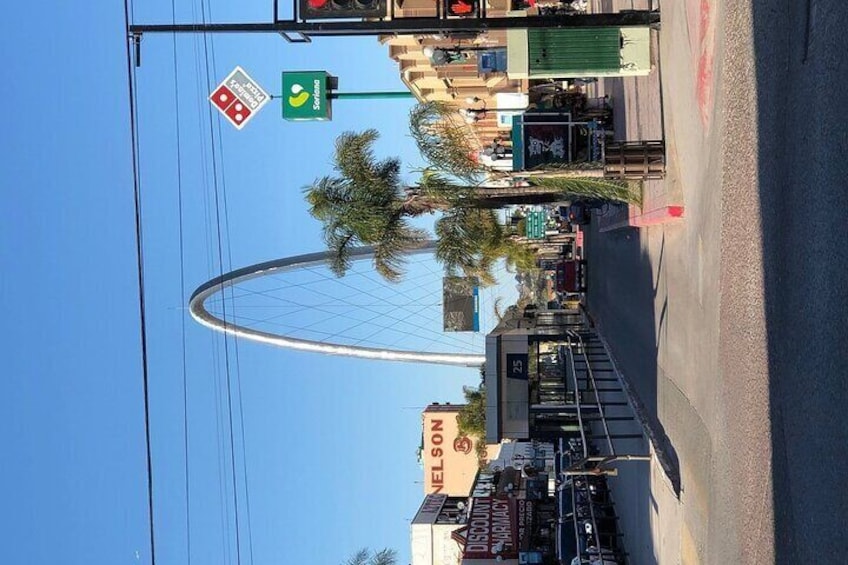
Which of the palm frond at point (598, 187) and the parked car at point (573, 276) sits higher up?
the palm frond at point (598, 187)

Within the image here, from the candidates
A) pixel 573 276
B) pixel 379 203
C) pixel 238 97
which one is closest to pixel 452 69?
pixel 573 276

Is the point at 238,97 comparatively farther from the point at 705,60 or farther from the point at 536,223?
the point at 536,223

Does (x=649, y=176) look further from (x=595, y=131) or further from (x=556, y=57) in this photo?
(x=595, y=131)

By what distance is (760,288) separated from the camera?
1091 cm

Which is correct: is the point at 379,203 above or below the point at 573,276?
above

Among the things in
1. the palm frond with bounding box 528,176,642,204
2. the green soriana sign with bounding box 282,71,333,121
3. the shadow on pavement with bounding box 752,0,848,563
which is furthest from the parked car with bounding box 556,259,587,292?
the shadow on pavement with bounding box 752,0,848,563

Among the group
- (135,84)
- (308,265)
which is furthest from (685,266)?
(308,265)

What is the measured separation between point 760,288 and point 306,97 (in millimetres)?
16281

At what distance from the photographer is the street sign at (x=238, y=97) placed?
22781 millimetres

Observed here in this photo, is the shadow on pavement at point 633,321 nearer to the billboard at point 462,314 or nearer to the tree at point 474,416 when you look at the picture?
the tree at point 474,416

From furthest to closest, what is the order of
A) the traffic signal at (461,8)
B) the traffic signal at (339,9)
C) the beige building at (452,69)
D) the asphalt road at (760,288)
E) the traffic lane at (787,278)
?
1. the beige building at (452,69)
2. the traffic signal at (461,8)
3. the traffic signal at (339,9)
4. the asphalt road at (760,288)
5. the traffic lane at (787,278)

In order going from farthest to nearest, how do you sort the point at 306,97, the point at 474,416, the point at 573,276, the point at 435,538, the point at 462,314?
the point at 462,314 → the point at 474,416 → the point at 435,538 → the point at 573,276 → the point at 306,97

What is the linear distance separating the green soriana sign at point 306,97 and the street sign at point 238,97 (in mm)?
922

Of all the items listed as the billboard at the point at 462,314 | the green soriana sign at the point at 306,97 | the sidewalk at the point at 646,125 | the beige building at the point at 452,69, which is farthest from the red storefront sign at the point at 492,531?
the billboard at the point at 462,314
